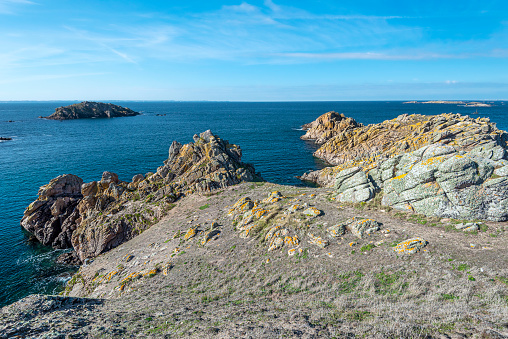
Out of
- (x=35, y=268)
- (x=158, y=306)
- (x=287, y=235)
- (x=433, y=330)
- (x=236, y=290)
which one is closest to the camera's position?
(x=433, y=330)

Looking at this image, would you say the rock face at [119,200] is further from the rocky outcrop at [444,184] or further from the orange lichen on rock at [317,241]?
the rocky outcrop at [444,184]

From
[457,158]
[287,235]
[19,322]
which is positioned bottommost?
[19,322]

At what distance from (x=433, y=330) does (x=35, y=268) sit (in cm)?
4521

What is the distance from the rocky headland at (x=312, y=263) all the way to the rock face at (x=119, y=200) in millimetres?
419

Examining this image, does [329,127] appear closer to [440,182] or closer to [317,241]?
[440,182]

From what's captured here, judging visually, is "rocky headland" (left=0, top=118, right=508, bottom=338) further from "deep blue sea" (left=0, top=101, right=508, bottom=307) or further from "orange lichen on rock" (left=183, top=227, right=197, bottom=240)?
"deep blue sea" (left=0, top=101, right=508, bottom=307)

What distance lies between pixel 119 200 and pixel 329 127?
9544 centimetres

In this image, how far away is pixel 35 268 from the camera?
35.0m

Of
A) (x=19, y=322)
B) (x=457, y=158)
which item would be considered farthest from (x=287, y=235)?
(x=19, y=322)

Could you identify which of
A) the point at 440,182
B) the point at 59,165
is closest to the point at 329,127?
the point at 440,182

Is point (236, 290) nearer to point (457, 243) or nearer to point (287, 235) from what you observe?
point (287, 235)

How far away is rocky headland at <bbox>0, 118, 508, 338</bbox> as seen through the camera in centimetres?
1377

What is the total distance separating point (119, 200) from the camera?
41.8 metres

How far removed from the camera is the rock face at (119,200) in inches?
1442
